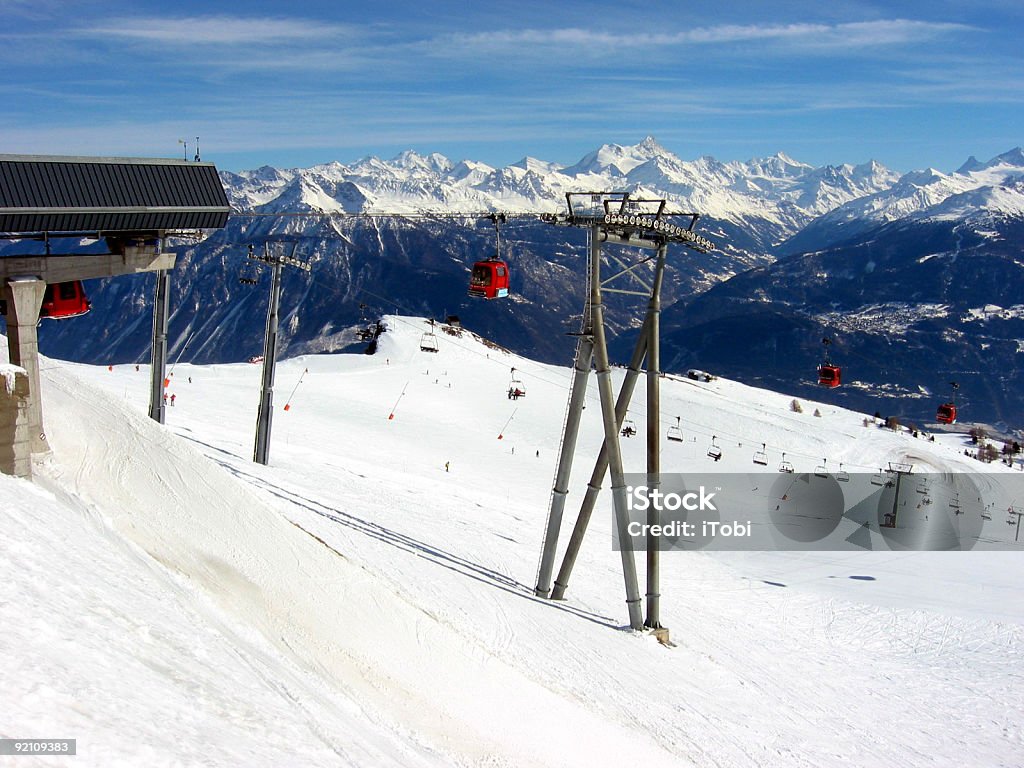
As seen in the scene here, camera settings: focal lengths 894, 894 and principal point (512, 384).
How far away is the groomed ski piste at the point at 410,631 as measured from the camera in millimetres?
9812

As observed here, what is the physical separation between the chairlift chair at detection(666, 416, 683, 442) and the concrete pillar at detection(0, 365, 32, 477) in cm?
5603

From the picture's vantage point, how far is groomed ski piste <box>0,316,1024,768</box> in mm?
9812

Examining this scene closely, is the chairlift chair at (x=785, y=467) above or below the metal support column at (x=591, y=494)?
below

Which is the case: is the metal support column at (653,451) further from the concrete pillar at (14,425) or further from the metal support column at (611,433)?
the concrete pillar at (14,425)

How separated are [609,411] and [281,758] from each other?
16.1 metres

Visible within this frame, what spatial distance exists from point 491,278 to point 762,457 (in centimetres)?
4010

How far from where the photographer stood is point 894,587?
3641 centimetres

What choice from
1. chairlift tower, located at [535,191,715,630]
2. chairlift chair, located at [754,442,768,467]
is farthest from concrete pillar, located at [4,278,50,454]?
chairlift chair, located at [754,442,768,467]

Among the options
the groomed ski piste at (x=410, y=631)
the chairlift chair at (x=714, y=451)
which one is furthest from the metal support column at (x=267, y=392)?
the chairlift chair at (x=714, y=451)

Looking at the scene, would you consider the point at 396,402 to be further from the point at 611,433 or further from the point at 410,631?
the point at 410,631

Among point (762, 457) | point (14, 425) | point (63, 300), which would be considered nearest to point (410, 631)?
point (14, 425)

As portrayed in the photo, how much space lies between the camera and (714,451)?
6706cm

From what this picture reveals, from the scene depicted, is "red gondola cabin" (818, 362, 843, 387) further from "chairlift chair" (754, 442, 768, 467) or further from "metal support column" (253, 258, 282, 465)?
"metal support column" (253, 258, 282, 465)

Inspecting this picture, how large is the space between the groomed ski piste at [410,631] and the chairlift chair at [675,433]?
24758 millimetres
